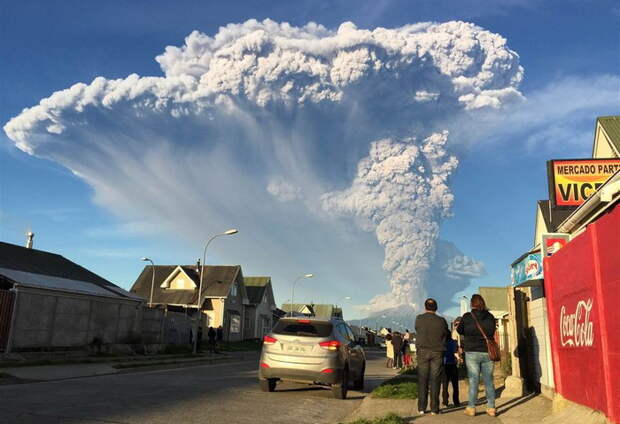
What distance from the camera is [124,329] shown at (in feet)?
89.3

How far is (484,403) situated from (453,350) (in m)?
1.20

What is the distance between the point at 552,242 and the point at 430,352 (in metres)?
3.48

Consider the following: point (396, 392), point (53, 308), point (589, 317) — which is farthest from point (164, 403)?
point (53, 308)

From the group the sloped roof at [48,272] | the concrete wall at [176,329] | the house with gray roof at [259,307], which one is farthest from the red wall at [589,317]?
the house with gray roof at [259,307]

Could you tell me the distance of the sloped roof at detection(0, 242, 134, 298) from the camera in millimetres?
22370

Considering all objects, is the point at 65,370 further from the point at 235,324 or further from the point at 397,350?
the point at 235,324

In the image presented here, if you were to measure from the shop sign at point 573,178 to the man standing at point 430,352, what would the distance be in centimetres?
714

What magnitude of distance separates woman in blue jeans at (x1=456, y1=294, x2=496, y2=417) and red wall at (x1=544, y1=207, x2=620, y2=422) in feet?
3.19

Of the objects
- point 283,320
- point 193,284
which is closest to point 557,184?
point 283,320

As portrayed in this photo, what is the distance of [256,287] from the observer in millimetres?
65000

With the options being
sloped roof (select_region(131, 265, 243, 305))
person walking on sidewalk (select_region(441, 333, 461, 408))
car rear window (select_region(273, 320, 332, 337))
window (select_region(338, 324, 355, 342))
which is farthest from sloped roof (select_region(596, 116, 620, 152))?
sloped roof (select_region(131, 265, 243, 305))

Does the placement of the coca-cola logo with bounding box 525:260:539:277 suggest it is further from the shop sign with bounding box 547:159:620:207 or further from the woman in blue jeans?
the shop sign with bounding box 547:159:620:207

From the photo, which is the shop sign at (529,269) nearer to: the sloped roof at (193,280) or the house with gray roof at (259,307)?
the sloped roof at (193,280)

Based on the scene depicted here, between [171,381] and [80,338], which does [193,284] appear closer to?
[80,338]
